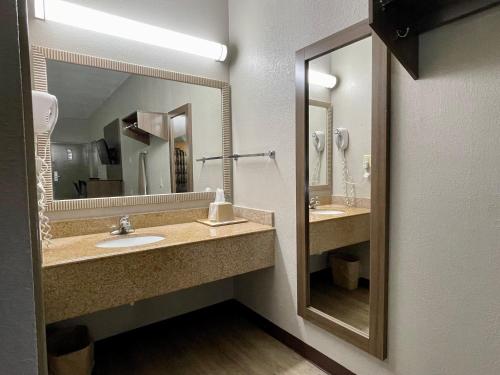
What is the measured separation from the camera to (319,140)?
166 cm

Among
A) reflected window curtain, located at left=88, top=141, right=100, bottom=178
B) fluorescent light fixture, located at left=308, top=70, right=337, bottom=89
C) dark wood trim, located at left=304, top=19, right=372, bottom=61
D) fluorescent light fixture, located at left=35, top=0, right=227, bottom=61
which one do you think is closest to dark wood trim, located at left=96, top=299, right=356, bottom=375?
reflected window curtain, located at left=88, top=141, right=100, bottom=178

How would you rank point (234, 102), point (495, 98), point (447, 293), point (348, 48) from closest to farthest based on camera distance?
1. point (495, 98)
2. point (447, 293)
3. point (348, 48)
4. point (234, 102)

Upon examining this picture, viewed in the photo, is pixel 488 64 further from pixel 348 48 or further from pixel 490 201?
pixel 348 48

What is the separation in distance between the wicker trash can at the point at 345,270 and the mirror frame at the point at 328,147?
1.27 feet

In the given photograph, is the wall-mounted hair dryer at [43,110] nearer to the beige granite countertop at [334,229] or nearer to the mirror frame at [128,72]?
the mirror frame at [128,72]

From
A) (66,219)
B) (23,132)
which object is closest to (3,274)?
(23,132)

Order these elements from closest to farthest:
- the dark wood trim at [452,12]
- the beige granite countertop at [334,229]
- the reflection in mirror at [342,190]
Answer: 1. the dark wood trim at [452,12]
2. the reflection in mirror at [342,190]
3. the beige granite countertop at [334,229]

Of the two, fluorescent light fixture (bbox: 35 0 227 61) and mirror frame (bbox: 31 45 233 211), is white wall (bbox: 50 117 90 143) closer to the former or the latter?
mirror frame (bbox: 31 45 233 211)

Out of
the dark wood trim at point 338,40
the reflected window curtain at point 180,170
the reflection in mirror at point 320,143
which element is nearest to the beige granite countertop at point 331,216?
the reflection in mirror at point 320,143

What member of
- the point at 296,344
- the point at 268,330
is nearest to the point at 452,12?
the point at 296,344

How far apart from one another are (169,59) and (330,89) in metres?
1.08

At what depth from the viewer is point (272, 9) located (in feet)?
5.78

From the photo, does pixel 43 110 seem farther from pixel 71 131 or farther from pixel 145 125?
pixel 145 125

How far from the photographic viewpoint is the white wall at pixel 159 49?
5.31ft
